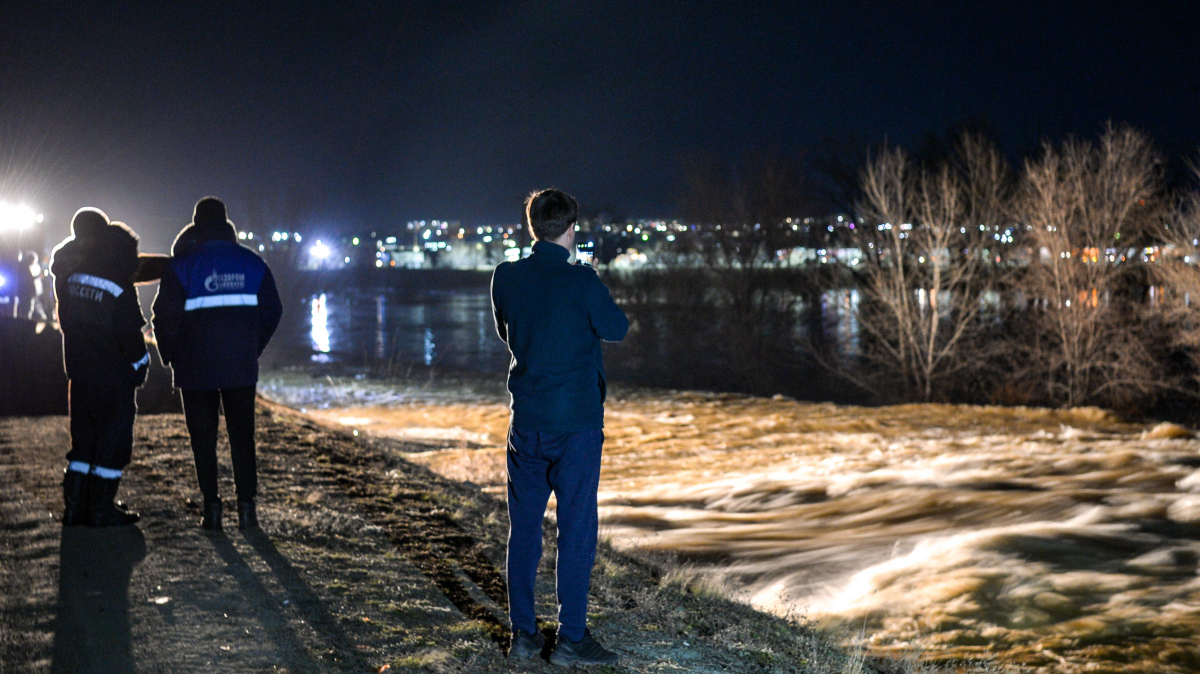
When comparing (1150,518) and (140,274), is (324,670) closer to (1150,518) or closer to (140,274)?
(140,274)

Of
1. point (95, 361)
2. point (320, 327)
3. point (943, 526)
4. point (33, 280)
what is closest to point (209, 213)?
point (95, 361)

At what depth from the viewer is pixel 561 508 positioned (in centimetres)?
401

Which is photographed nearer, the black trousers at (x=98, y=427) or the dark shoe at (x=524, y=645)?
the dark shoe at (x=524, y=645)

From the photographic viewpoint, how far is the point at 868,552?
10477 mm

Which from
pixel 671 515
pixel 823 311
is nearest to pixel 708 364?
pixel 823 311

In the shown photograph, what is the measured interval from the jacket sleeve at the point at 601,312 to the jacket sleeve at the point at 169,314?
3366mm

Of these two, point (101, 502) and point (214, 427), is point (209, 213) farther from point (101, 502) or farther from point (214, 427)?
point (101, 502)

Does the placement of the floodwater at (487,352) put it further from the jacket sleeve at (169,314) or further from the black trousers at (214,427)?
the jacket sleeve at (169,314)

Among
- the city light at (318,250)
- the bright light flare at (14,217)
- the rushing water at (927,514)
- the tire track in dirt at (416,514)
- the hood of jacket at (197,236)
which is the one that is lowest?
the rushing water at (927,514)

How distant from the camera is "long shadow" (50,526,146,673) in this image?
419 centimetres

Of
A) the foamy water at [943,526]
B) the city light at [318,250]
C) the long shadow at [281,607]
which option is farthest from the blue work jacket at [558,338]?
the city light at [318,250]

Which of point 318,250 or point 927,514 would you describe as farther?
point 318,250

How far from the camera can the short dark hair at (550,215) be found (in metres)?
4.00

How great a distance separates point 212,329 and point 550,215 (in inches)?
122
